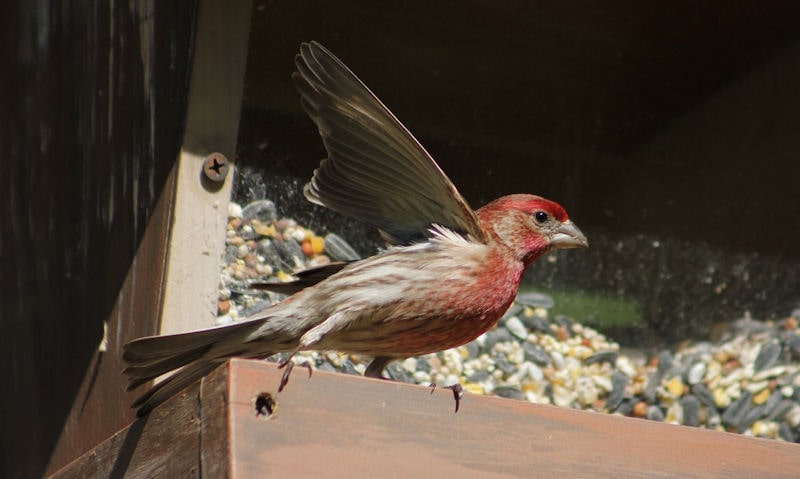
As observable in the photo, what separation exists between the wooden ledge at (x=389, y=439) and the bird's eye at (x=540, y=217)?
1310mm

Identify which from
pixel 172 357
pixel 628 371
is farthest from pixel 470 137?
pixel 172 357

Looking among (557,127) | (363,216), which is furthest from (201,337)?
(557,127)

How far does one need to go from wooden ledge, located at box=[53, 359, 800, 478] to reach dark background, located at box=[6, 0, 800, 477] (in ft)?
3.62

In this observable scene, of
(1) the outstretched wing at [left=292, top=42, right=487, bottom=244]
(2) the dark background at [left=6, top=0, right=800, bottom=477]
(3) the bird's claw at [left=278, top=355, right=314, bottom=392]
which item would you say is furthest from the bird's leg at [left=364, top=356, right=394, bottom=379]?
(3) the bird's claw at [left=278, top=355, right=314, bottom=392]

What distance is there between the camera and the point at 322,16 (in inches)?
179

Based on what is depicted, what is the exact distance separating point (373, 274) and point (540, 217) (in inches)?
36.8

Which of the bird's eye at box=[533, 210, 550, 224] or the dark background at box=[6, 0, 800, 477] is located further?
the bird's eye at box=[533, 210, 550, 224]

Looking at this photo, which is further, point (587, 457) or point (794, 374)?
point (794, 374)

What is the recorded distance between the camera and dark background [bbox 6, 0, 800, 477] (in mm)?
4277

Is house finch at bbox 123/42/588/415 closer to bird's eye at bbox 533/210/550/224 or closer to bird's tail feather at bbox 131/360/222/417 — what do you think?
bird's tail feather at bbox 131/360/222/417

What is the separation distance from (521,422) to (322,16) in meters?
1.90

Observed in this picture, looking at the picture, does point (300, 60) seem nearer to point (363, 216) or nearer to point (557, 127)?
point (363, 216)

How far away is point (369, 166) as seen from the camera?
12.8 feet

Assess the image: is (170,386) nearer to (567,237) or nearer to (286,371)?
(286,371)
